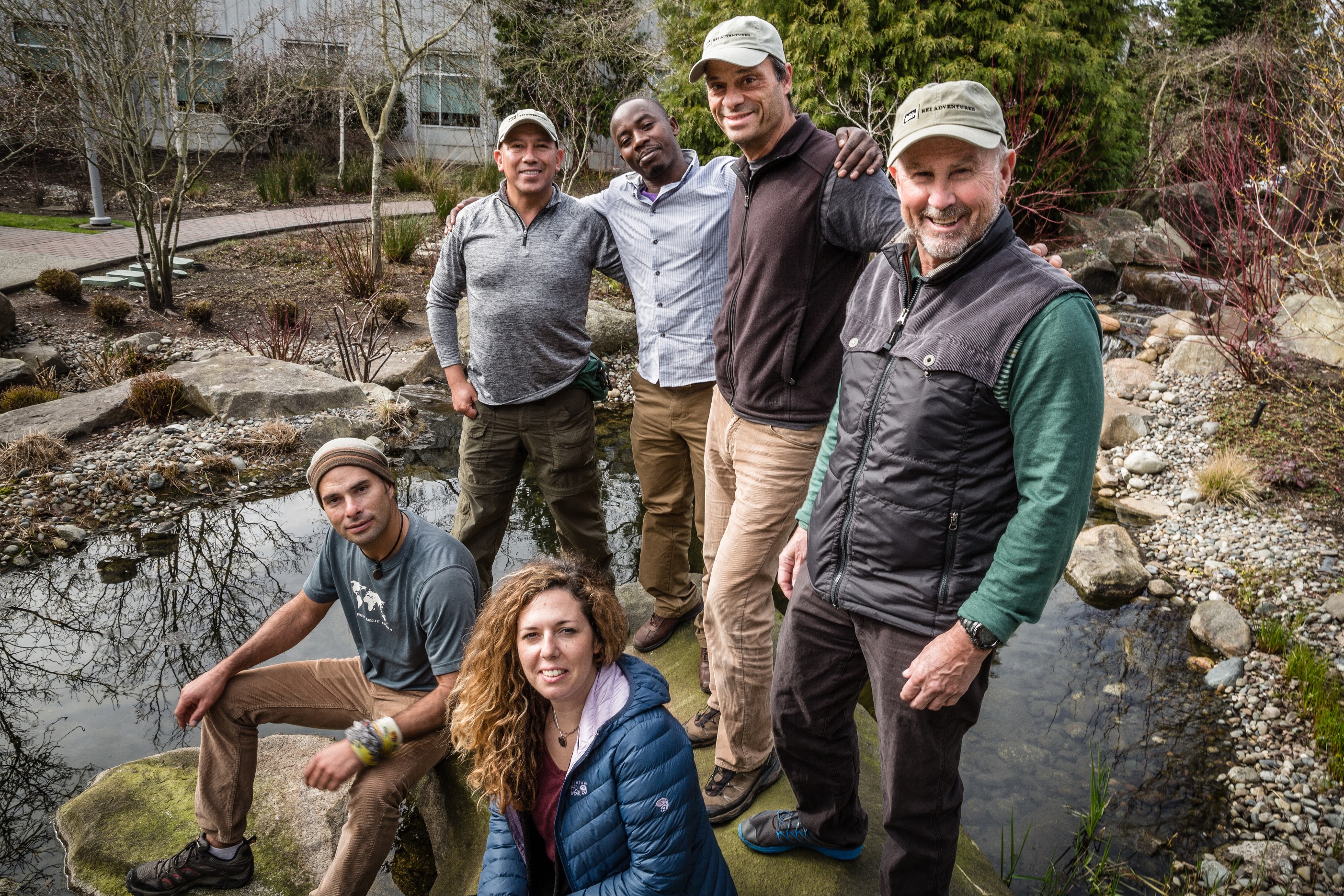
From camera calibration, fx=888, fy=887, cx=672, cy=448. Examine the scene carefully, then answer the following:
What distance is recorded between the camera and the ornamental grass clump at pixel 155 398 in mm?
6473

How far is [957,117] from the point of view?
1.63 meters

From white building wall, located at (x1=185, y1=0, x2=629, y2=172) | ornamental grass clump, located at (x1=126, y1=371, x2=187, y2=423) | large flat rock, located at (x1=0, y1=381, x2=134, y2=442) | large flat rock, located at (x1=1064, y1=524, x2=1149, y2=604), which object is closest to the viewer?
large flat rock, located at (x1=1064, y1=524, x2=1149, y2=604)

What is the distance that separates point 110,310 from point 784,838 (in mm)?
8569

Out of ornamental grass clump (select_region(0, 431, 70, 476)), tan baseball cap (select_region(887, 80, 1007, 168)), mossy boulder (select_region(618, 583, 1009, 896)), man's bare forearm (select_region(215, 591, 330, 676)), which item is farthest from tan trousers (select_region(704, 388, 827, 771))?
ornamental grass clump (select_region(0, 431, 70, 476))

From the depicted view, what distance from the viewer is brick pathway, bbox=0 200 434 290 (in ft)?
33.0

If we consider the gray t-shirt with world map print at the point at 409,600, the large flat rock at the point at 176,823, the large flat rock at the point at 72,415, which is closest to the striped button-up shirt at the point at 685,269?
the gray t-shirt with world map print at the point at 409,600

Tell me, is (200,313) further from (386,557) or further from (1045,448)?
(1045,448)

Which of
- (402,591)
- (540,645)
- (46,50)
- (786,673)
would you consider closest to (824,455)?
(786,673)

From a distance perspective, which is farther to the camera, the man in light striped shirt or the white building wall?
the white building wall

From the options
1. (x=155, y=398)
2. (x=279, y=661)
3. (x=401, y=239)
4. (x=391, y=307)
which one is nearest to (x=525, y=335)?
(x=279, y=661)

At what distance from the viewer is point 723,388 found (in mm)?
2611

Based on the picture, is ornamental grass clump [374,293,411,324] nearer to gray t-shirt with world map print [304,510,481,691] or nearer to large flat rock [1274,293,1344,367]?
gray t-shirt with world map print [304,510,481,691]

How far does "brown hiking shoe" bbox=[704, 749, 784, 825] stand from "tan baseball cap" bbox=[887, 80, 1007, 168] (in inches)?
68.3

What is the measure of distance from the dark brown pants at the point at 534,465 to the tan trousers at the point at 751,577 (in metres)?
0.98
